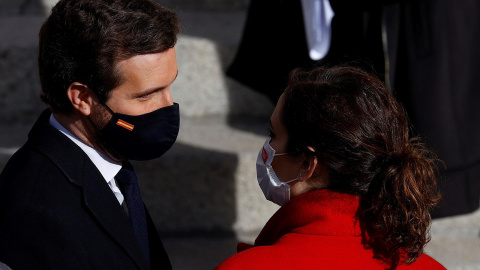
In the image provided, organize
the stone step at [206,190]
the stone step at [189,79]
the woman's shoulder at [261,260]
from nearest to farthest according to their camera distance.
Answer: the woman's shoulder at [261,260], the stone step at [206,190], the stone step at [189,79]

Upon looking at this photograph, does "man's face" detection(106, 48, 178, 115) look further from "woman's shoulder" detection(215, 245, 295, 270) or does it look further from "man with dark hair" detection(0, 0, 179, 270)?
"woman's shoulder" detection(215, 245, 295, 270)

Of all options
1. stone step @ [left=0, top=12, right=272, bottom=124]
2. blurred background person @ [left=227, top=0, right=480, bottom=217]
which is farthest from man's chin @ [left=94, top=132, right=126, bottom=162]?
stone step @ [left=0, top=12, right=272, bottom=124]

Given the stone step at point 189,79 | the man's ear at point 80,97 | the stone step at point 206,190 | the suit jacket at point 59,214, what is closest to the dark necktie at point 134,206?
the suit jacket at point 59,214

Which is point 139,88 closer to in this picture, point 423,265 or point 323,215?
point 323,215

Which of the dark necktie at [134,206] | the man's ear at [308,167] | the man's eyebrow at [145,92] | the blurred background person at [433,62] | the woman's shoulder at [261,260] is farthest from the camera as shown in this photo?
the blurred background person at [433,62]

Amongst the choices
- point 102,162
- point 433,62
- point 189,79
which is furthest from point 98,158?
point 189,79

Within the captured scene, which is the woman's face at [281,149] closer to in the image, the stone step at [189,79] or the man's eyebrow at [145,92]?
the man's eyebrow at [145,92]

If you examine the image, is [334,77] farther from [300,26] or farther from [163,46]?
[300,26]

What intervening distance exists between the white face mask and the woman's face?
0.01m

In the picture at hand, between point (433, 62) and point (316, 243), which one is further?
point (433, 62)

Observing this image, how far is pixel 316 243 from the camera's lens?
1.50m

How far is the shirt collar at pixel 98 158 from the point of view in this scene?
1707 millimetres

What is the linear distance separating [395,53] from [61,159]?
161cm

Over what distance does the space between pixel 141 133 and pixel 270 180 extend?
1.19 feet
